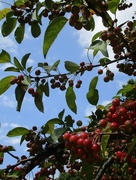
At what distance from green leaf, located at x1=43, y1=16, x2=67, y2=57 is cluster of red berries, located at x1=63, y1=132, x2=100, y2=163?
81 centimetres

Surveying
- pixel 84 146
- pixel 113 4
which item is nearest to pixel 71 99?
pixel 113 4

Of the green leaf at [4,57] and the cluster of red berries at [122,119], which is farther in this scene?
the green leaf at [4,57]

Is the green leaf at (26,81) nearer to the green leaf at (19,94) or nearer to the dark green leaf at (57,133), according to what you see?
the green leaf at (19,94)

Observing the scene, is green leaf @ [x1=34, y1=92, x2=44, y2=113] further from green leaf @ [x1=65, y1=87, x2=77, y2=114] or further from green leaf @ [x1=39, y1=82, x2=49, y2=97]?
green leaf @ [x1=65, y1=87, x2=77, y2=114]

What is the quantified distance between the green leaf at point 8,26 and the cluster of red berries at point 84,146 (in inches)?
54.0

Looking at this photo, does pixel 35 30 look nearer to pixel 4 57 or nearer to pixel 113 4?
pixel 4 57

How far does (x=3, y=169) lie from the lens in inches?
123

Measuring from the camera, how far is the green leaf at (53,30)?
8.09ft

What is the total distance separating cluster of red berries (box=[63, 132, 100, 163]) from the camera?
6.21 feet

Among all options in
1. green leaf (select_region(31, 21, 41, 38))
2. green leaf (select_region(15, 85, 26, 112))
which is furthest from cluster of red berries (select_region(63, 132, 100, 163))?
green leaf (select_region(31, 21, 41, 38))

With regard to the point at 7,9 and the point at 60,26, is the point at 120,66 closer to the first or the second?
the point at 60,26

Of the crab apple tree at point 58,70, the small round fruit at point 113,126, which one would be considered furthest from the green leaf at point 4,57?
the small round fruit at point 113,126

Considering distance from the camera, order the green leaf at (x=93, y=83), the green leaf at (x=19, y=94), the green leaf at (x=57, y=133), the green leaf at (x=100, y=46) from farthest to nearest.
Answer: the green leaf at (x=93, y=83) < the green leaf at (x=19, y=94) < the green leaf at (x=57, y=133) < the green leaf at (x=100, y=46)

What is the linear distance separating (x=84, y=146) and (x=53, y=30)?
966mm
